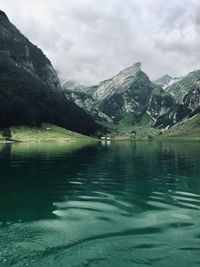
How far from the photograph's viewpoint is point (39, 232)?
33.4 meters

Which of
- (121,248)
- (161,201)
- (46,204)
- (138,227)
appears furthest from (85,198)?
(121,248)

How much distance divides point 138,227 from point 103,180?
34.4m

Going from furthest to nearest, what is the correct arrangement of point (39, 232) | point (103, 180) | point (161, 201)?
1. point (103, 180)
2. point (161, 201)
3. point (39, 232)

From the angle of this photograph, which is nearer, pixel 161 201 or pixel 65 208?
pixel 65 208

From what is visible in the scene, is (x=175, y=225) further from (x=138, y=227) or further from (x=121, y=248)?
(x=121, y=248)

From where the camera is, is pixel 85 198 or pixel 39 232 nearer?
pixel 39 232

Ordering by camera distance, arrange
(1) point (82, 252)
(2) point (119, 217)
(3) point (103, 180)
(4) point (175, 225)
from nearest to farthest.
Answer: (1) point (82, 252)
(4) point (175, 225)
(2) point (119, 217)
(3) point (103, 180)

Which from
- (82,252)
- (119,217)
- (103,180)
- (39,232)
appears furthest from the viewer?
(103,180)

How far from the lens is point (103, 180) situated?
69312 mm

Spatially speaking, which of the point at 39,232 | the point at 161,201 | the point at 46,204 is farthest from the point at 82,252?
the point at 161,201

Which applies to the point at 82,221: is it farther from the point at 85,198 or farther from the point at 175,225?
the point at 85,198

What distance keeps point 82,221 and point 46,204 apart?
10040 mm

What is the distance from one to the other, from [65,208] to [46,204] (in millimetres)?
3595

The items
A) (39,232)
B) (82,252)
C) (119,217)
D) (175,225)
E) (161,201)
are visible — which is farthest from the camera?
(161,201)
